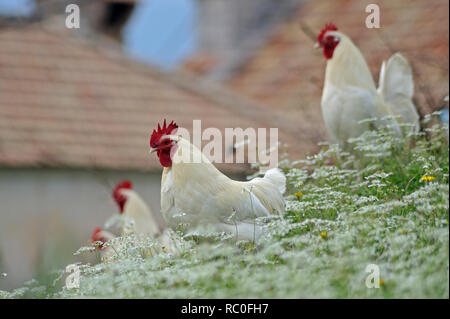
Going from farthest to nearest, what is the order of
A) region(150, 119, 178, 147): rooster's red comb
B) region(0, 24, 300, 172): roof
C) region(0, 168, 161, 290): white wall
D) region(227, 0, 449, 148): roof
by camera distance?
1. region(227, 0, 449, 148): roof
2. region(0, 24, 300, 172): roof
3. region(0, 168, 161, 290): white wall
4. region(150, 119, 178, 147): rooster's red comb

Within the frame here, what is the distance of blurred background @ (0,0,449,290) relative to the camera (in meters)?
14.7

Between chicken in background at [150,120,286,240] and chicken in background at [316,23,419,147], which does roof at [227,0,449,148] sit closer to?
chicken in background at [316,23,419,147]

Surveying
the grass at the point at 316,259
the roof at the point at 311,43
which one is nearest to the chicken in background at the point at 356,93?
the grass at the point at 316,259

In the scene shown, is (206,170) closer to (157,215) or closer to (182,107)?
(157,215)

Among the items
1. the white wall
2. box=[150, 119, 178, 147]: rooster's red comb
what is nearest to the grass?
box=[150, 119, 178, 147]: rooster's red comb

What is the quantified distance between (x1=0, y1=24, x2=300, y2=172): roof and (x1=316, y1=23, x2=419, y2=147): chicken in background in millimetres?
7538

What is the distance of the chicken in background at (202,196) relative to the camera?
5.53 metres

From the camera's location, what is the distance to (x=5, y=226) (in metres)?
14.6

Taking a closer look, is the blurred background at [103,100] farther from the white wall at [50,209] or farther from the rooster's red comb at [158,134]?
the rooster's red comb at [158,134]

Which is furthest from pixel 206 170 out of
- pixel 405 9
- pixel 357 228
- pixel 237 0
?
pixel 237 0

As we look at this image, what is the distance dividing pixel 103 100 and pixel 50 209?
3010 mm

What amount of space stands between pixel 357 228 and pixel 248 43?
2006cm
